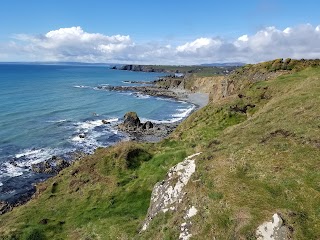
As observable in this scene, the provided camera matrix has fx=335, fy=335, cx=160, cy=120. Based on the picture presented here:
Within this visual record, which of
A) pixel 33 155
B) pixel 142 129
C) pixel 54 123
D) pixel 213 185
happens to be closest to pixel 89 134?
pixel 142 129

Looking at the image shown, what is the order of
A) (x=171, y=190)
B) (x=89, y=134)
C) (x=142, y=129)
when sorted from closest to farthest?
(x=171, y=190), (x=89, y=134), (x=142, y=129)

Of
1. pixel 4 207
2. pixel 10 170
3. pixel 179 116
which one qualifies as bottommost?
pixel 179 116

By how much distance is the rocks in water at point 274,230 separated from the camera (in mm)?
15391

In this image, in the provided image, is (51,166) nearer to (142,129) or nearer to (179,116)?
(142,129)

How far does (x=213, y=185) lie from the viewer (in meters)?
19.8

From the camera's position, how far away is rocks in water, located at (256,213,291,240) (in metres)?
15.4

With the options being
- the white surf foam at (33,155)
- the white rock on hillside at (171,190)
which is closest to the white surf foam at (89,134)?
the white surf foam at (33,155)

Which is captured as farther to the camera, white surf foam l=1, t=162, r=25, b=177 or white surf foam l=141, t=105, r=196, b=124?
white surf foam l=141, t=105, r=196, b=124

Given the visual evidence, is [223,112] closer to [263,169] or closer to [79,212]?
[79,212]

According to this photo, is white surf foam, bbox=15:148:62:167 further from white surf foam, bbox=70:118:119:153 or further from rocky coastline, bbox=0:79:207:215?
white surf foam, bbox=70:118:119:153

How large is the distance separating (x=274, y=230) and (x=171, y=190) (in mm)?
8274

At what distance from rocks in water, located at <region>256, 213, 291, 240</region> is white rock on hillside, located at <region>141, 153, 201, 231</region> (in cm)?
625

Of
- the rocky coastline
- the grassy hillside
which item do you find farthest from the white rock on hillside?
the rocky coastline

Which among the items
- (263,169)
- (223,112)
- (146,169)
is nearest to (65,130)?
(223,112)
